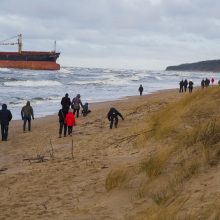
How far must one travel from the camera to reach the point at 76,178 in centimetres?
749

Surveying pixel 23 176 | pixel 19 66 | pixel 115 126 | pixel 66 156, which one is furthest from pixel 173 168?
pixel 19 66

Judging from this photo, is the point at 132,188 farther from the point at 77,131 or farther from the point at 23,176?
the point at 77,131

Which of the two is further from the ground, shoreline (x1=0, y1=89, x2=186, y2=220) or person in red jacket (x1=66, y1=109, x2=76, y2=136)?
person in red jacket (x1=66, y1=109, x2=76, y2=136)

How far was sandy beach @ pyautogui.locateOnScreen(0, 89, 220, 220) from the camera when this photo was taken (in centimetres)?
574

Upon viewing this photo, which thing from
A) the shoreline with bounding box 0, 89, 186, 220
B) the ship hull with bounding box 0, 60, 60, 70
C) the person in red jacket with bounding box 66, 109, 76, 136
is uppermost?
the ship hull with bounding box 0, 60, 60, 70

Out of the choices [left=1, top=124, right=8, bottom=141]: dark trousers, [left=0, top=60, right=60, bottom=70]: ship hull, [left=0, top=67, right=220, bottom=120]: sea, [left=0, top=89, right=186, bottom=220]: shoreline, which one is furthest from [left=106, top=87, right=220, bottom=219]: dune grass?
[left=0, top=60, right=60, bottom=70]: ship hull

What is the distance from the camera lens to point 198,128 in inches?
279

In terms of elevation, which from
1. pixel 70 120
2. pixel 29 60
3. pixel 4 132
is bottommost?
pixel 4 132

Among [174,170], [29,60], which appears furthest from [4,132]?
[29,60]

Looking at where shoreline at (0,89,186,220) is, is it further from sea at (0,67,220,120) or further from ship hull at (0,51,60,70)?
ship hull at (0,51,60,70)

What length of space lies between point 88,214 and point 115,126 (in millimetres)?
8103

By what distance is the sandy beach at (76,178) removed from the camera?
5742 millimetres

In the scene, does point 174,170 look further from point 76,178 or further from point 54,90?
point 54,90

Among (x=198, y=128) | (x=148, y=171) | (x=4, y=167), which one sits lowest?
(x=4, y=167)
